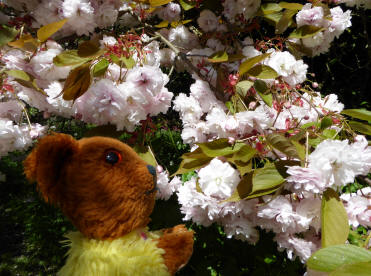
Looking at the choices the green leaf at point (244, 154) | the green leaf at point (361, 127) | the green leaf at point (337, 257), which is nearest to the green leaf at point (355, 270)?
the green leaf at point (337, 257)

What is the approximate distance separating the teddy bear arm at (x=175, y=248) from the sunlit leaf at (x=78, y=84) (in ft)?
1.37

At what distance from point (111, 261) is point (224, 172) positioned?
32 centimetres

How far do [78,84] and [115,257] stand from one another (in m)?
0.42

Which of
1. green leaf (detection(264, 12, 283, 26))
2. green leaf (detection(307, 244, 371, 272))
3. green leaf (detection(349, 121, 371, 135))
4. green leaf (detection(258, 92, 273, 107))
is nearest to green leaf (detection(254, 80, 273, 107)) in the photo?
green leaf (detection(258, 92, 273, 107))

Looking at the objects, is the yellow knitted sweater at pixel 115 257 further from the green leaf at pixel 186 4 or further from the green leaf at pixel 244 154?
the green leaf at pixel 186 4

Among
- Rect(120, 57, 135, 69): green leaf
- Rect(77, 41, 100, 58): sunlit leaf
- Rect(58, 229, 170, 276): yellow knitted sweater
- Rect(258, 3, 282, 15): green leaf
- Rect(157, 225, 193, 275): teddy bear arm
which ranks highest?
Rect(258, 3, 282, 15): green leaf

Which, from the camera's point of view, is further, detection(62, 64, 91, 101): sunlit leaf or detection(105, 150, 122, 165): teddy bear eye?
detection(62, 64, 91, 101): sunlit leaf

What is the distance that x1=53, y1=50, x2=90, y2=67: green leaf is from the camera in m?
0.76

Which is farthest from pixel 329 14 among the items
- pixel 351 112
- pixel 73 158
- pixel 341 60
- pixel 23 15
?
pixel 341 60

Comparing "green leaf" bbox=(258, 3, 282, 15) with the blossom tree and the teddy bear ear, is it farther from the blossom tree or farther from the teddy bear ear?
the teddy bear ear

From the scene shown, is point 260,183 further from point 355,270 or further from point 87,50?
point 87,50

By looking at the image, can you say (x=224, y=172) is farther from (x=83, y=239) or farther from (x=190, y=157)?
(x=83, y=239)

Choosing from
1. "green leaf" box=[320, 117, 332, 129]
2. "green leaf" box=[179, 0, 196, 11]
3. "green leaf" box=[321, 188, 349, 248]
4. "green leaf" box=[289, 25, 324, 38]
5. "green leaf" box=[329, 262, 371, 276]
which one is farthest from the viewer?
"green leaf" box=[179, 0, 196, 11]

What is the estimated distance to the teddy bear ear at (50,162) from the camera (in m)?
0.56
